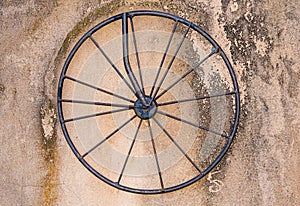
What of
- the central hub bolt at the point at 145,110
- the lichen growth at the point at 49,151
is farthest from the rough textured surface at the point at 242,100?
the central hub bolt at the point at 145,110

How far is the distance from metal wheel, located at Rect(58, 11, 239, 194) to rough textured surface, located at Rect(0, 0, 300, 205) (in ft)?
0.20

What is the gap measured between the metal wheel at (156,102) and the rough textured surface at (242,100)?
0.06 metres

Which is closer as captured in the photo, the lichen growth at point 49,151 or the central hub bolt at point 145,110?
the central hub bolt at point 145,110

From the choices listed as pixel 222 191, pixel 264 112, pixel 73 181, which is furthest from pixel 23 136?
pixel 264 112

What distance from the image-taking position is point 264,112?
242 centimetres

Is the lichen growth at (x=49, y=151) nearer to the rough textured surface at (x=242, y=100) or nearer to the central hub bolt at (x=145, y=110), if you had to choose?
the rough textured surface at (x=242, y=100)

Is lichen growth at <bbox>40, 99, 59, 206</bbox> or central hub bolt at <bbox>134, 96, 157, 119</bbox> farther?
lichen growth at <bbox>40, 99, 59, 206</bbox>

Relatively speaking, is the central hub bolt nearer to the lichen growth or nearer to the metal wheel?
the metal wheel

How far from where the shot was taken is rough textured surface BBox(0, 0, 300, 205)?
2.41m

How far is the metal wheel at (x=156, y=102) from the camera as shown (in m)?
2.43

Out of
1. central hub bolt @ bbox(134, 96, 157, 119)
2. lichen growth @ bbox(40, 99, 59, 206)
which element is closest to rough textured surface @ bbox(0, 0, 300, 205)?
lichen growth @ bbox(40, 99, 59, 206)

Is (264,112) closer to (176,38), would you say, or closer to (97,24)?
(176,38)

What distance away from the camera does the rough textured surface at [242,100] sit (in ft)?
7.90

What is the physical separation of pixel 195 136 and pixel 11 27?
94cm
